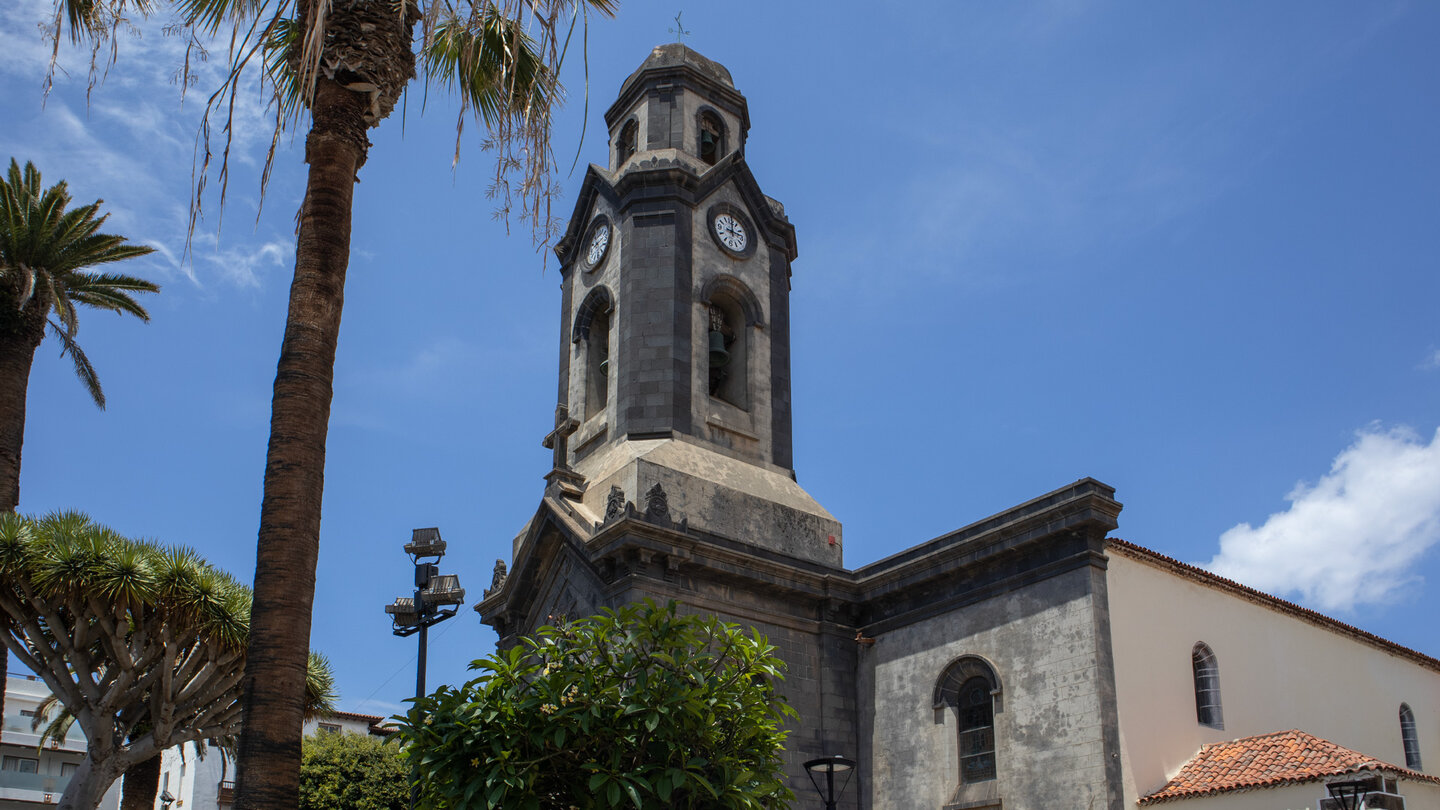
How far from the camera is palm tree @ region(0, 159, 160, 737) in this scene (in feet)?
72.3

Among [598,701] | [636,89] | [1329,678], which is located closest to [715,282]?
[636,89]

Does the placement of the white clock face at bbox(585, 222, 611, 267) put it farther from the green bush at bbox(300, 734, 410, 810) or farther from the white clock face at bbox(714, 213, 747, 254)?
the green bush at bbox(300, 734, 410, 810)

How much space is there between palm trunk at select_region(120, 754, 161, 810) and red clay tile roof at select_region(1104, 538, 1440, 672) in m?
16.5

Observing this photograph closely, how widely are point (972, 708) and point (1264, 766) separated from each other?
184 inches

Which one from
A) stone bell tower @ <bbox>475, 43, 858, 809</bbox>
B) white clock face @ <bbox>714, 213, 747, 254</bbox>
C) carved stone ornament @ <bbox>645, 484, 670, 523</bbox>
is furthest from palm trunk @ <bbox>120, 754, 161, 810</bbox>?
white clock face @ <bbox>714, 213, 747, 254</bbox>

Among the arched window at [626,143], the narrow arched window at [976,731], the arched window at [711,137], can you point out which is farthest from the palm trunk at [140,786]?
the arched window at [711,137]

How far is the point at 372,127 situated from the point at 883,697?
48.4 ft

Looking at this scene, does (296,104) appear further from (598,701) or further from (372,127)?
(598,701)

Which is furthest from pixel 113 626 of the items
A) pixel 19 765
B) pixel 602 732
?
pixel 19 765

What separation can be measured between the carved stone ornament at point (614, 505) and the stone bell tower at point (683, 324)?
0.75m

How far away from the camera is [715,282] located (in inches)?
1055

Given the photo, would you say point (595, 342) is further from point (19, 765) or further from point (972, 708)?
point (19, 765)

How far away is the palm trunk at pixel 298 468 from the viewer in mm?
9023

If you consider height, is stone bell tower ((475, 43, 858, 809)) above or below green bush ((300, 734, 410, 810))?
above
